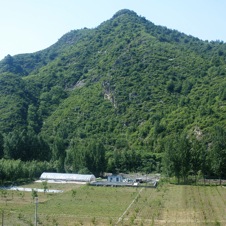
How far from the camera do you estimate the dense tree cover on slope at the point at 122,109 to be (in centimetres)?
7938

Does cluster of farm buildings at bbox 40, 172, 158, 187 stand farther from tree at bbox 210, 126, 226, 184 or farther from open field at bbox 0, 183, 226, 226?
tree at bbox 210, 126, 226, 184

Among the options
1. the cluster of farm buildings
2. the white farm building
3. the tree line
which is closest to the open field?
the cluster of farm buildings

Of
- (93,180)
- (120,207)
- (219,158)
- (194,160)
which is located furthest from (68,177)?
(120,207)

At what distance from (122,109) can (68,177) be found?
5014 cm

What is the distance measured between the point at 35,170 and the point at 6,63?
117 meters

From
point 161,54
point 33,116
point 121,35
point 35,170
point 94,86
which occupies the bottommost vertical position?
point 35,170

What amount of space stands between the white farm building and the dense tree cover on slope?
6.26 metres

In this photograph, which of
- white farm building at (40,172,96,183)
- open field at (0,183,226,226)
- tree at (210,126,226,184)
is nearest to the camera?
open field at (0,183,226,226)

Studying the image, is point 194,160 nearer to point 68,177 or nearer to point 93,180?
point 93,180

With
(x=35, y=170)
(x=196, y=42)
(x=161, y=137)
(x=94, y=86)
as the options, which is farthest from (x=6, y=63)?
(x=35, y=170)

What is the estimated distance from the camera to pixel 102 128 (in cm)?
11119

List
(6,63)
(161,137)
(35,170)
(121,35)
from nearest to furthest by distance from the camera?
(35,170) → (161,137) → (121,35) → (6,63)

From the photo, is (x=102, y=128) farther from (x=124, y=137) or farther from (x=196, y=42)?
(x=196, y=42)

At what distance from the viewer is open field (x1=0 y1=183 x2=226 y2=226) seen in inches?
1388
